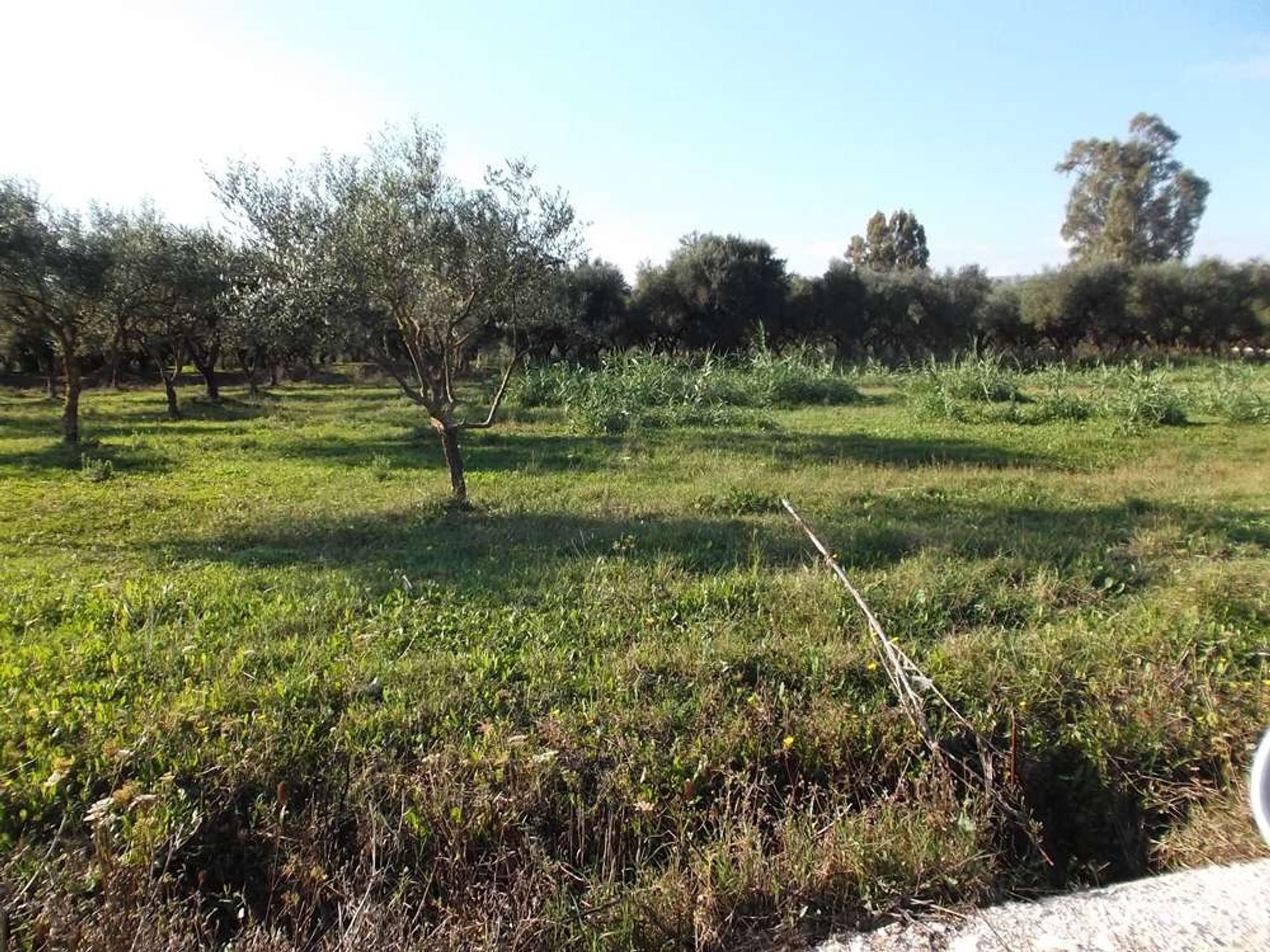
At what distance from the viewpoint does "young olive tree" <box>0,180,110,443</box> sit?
16.5m

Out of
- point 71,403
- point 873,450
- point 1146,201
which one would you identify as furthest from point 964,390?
point 1146,201

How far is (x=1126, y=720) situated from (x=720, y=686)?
2.10 metres

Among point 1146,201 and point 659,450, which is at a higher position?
point 1146,201

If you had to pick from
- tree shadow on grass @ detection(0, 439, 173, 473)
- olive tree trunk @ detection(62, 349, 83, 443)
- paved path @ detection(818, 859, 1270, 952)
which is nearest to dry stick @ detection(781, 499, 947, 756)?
paved path @ detection(818, 859, 1270, 952)

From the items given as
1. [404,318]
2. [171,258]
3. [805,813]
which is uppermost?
[171,258]

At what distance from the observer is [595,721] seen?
389 cm

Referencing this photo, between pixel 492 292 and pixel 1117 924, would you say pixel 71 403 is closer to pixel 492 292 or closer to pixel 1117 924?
pixel 492 292

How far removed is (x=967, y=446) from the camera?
14.4 metres

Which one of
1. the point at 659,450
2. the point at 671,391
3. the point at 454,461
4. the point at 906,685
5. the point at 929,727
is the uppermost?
the point at 671,391

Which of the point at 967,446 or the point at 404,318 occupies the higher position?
the point at 404,318

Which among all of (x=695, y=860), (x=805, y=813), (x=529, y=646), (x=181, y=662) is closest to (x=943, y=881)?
(x=805, y=813)

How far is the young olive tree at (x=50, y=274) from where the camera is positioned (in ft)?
54.0

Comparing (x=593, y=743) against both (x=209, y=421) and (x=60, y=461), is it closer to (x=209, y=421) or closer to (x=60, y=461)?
(x=60, y=461)

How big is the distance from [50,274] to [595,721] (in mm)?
18988
